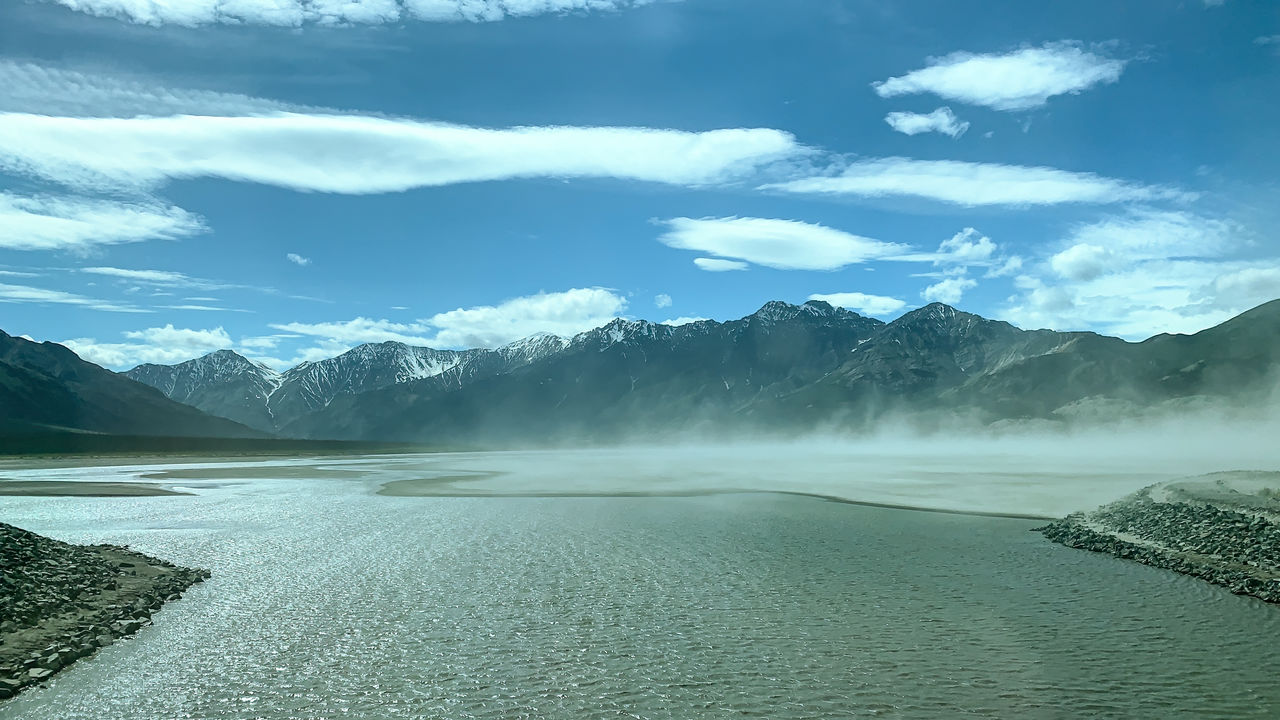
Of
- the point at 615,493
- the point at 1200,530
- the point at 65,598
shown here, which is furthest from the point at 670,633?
the point at 615,493

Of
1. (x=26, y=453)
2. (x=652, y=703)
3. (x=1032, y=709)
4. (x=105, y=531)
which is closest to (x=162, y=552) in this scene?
(x=105, y=531)

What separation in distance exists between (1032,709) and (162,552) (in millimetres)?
35746

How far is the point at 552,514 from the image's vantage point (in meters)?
55.5

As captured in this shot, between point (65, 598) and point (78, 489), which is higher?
point (65, 598)

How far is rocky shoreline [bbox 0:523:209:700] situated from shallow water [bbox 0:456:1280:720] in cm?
73

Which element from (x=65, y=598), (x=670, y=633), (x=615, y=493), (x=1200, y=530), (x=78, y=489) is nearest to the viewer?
(x=670, y=633)

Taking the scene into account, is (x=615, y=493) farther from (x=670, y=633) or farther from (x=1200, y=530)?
(x=670, y=633)

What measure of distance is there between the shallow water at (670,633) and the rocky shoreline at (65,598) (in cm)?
73

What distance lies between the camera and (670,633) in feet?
75.7

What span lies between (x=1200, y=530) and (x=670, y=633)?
3083 centimetres

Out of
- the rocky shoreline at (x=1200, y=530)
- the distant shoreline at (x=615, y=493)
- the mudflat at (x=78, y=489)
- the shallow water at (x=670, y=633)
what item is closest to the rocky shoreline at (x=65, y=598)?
the shallow water at (x=670, y=633)

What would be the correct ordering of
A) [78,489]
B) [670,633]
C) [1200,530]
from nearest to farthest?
[670,633], [1200,530], [78,489]

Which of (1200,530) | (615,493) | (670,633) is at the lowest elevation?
(670,633)

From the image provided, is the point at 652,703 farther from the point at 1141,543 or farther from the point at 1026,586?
the point at 1141,543
